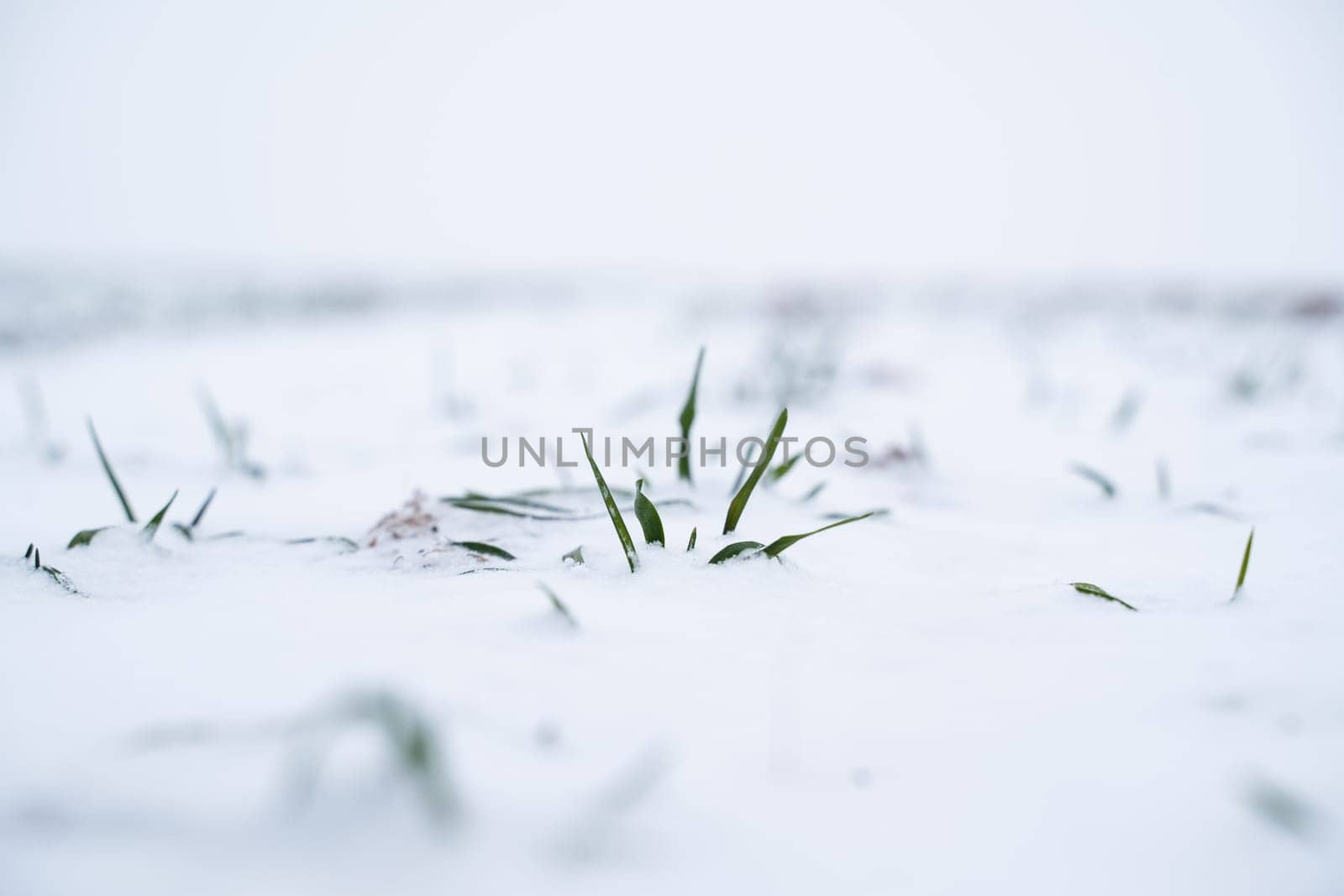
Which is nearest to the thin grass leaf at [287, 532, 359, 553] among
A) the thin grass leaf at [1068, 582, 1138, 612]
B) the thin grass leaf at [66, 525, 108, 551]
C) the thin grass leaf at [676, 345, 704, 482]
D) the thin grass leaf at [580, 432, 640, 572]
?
the thin grass leaf at [66, 525, 108, 551]

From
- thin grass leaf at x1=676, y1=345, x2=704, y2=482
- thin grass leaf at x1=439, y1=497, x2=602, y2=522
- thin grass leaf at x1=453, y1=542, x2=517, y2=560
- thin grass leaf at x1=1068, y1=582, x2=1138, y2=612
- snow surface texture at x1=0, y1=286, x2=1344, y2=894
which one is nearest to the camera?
snow surface texture at x1=0, y1=286, x2=1344, y2=894

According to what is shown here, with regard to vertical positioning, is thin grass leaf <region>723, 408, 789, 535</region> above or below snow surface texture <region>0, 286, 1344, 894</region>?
above

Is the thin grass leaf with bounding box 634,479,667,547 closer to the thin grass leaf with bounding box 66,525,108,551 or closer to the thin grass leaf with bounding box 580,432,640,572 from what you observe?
the thin grass leaf with bounding box 580,432,640,572

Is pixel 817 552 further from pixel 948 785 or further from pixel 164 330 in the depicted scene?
pixel 164 330

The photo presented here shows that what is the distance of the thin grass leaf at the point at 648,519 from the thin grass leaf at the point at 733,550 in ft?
0.27

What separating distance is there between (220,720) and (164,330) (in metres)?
5.23

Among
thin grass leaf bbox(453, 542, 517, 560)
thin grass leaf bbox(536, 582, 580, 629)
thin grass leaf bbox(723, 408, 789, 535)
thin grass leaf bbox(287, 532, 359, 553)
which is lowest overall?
thin grass leaf bbox(287, 532, 359, 553)

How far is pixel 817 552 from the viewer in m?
1.05

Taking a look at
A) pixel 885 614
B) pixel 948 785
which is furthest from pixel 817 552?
pixel 948 785

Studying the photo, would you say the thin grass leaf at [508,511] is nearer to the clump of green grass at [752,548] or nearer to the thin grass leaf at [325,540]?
the thin grass leaf at [325,540]

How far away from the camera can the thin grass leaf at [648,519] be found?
0.94 m

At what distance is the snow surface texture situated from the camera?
485mm

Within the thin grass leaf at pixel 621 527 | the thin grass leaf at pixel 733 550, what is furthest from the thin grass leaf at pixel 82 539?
the thin grass leaf at pixel 733 550

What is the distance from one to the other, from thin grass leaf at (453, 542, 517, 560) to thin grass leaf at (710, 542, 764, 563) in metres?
0.30
